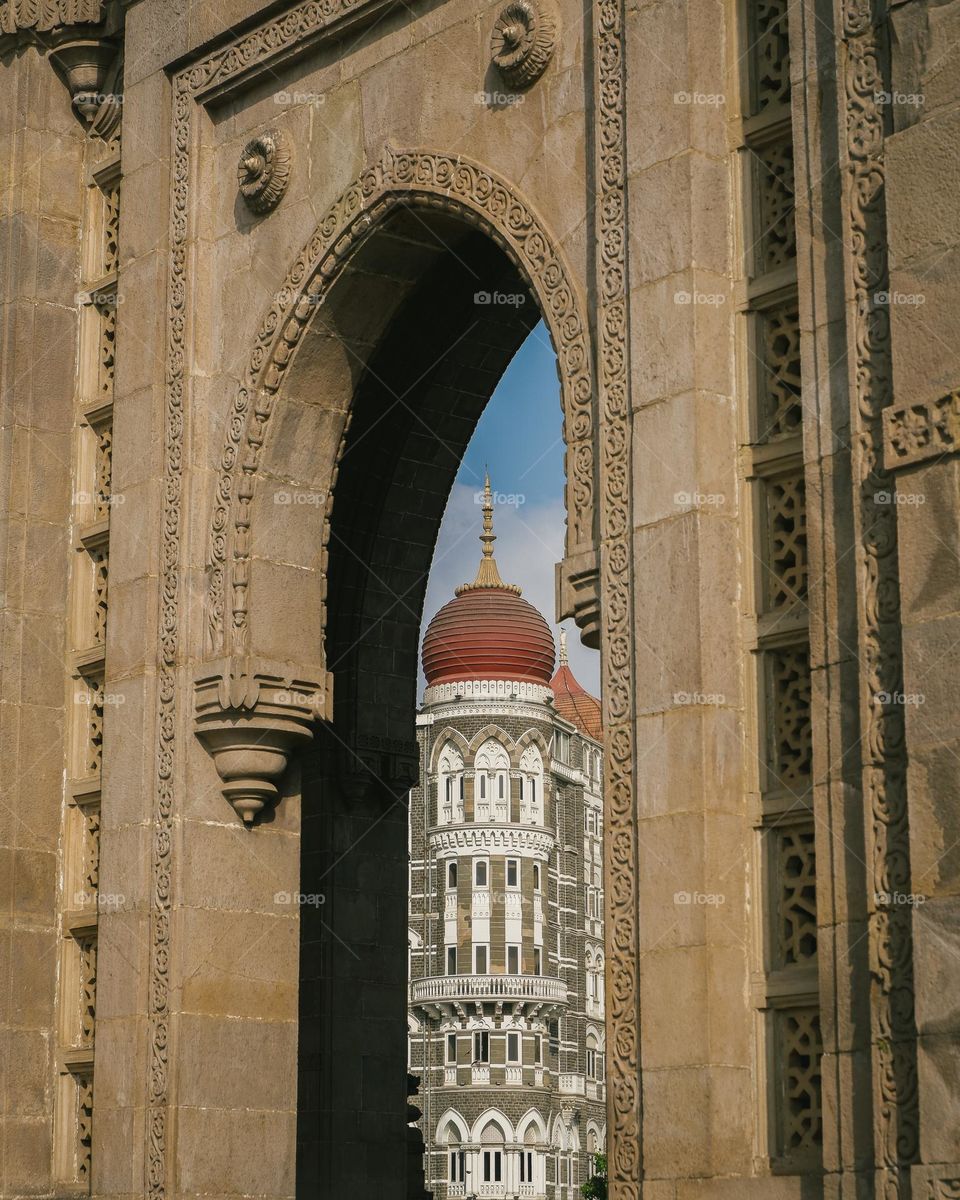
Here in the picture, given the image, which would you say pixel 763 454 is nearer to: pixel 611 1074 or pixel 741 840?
pixel 741 840

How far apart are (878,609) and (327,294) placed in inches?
237

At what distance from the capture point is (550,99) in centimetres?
1414

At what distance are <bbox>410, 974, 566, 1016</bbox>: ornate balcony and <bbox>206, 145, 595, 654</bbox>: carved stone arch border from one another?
8250cm

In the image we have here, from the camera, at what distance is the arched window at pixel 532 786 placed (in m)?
100

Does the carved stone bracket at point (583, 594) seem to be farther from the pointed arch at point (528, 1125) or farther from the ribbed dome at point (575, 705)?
the ribbed dome at point (575, 705)

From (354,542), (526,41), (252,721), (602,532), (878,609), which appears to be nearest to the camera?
(878,609)

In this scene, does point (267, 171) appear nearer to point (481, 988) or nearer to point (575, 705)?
point (481, 988)

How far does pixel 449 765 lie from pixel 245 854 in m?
84.5

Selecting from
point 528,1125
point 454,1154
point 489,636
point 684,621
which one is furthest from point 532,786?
point 684,621

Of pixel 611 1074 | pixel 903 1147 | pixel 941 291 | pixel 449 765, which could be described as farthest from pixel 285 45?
pixel 449 765

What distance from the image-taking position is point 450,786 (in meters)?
100

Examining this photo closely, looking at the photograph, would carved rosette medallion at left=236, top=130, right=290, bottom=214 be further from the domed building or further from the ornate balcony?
the ornate balcony

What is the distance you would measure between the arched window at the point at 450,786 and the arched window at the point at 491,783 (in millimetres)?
769

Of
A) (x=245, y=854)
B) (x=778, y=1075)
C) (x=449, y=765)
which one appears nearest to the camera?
(x=778, y=1075)
